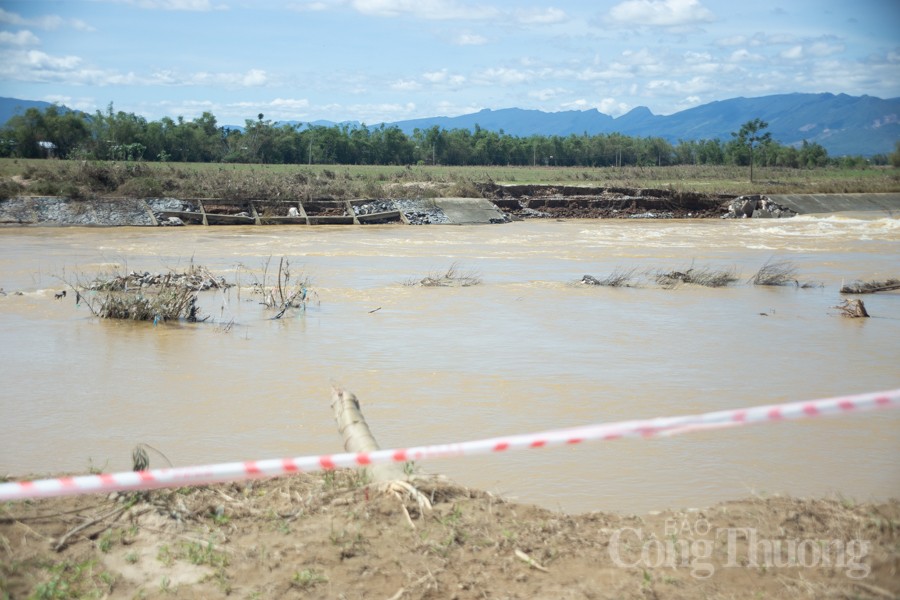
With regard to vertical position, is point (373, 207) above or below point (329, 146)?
below


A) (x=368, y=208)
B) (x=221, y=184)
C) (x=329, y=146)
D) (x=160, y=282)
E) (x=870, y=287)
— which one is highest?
(x=329, y=146)

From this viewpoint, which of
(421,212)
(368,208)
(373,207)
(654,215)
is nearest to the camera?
(368,208)

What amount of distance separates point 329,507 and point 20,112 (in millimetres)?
57525

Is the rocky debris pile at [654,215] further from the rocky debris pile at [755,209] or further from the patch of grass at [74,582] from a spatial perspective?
the patch of grass at [74,582]

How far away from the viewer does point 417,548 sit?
4176 mm

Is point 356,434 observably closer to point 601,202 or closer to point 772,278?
point 772,278


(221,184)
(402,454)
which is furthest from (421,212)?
(402,454)

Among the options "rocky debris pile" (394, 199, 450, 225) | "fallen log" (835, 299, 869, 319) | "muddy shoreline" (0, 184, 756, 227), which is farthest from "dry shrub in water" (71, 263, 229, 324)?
"rocky debris pile" (394, 199, 450, 225)

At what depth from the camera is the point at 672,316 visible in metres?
13.9

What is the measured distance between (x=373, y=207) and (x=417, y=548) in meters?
30.2

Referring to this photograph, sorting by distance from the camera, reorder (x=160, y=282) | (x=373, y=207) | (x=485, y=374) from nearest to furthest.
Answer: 1. (x=485, y=374)
2. (x=160, y=282)
3. (x=373, y=207)

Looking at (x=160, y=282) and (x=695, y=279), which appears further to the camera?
(x=695, y=279)

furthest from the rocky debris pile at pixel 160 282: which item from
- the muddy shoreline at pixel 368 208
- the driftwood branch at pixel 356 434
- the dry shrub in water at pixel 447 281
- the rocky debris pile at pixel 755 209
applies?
the rocky debris pile at pixel 755 209

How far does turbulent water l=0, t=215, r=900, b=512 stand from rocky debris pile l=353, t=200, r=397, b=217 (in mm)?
13199
